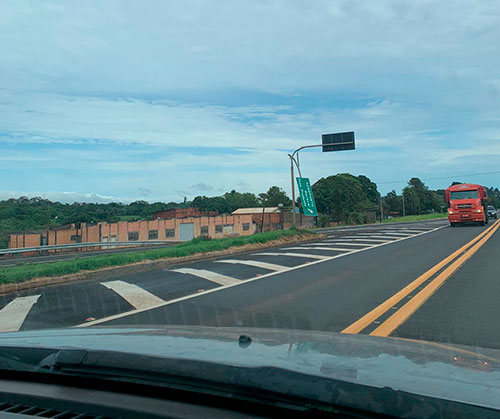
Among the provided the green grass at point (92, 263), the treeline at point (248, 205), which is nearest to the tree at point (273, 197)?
the treeline at point (248, 205)

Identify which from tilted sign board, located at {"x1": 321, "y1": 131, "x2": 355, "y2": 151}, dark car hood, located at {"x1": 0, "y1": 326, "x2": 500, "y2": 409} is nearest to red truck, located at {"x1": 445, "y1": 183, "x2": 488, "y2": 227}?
tilted sign board, located at {"x1": 321, "y1": 131, "x2": 355, "y2": 151}

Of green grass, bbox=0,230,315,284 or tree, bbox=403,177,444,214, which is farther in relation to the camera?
tree, bbox=403,177,444,214

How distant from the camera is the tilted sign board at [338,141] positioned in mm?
27666

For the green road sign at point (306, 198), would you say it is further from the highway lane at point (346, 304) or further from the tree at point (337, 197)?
the tree at point (337, 197)

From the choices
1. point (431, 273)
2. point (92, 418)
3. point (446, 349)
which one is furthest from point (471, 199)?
point (92, 418)

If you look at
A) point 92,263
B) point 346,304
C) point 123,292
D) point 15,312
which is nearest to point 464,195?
point 92,263

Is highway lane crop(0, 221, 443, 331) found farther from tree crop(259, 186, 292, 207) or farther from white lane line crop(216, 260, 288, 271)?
tree crop(259, 186, 292, 207)

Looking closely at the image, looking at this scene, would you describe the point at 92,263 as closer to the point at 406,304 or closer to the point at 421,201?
the point at 406,304

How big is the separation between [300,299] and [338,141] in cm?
2092

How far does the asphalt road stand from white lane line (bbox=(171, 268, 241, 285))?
25 mm

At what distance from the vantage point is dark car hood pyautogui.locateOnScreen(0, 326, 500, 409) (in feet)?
7.47

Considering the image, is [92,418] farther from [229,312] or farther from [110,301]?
[110,301]

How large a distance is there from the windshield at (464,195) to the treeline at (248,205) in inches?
496

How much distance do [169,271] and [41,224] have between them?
1374 inches
